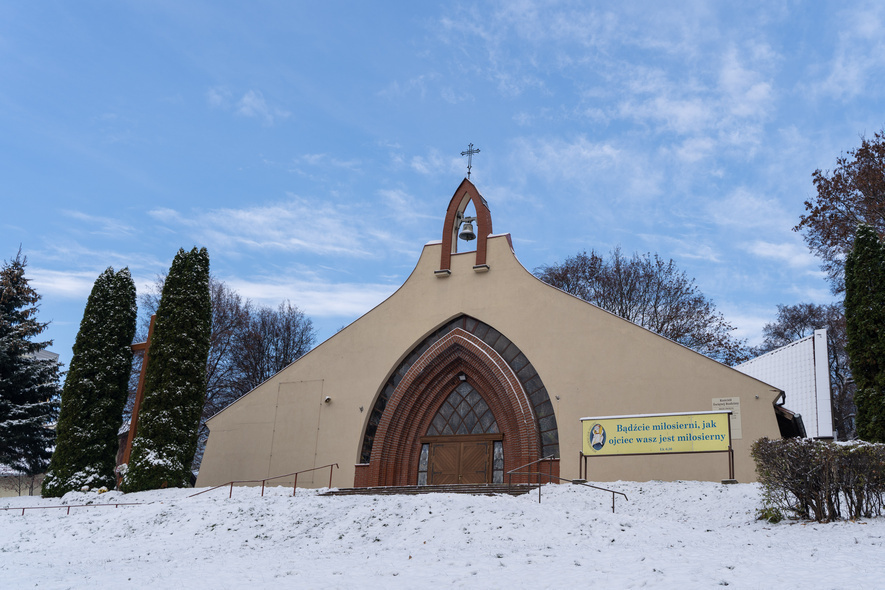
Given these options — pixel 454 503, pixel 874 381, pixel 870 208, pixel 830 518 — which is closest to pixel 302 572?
pixel 454 503

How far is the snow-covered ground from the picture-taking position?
7777mm

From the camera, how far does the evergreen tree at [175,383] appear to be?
Result: 16.9 m

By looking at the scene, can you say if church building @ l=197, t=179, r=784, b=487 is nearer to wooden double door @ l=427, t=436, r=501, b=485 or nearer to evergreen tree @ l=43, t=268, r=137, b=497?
wooden double door @ l=427, t=436, r=501, b=485

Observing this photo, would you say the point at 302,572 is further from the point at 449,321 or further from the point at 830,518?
the point at 449,321

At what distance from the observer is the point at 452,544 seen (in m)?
9.45

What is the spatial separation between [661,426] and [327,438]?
8.26m

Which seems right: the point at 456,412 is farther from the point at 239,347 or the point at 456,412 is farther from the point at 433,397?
the point at 239,347

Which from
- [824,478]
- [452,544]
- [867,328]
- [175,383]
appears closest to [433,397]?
[175,383]

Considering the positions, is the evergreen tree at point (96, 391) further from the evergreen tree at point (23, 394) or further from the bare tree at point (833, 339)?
the bare tree at point (833, 339)

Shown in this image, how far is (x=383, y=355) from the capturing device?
727 inches

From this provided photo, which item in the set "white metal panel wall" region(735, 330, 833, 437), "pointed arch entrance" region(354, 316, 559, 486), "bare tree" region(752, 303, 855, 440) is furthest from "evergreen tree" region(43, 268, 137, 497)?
"bare tree" region(752, 303, 855, 440)

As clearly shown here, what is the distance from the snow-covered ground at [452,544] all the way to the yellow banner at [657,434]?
2.36 ft

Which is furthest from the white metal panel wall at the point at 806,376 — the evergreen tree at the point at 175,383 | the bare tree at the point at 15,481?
the bare tree at the point at 15,481

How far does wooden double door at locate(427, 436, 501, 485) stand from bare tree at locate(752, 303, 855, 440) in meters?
14.7
